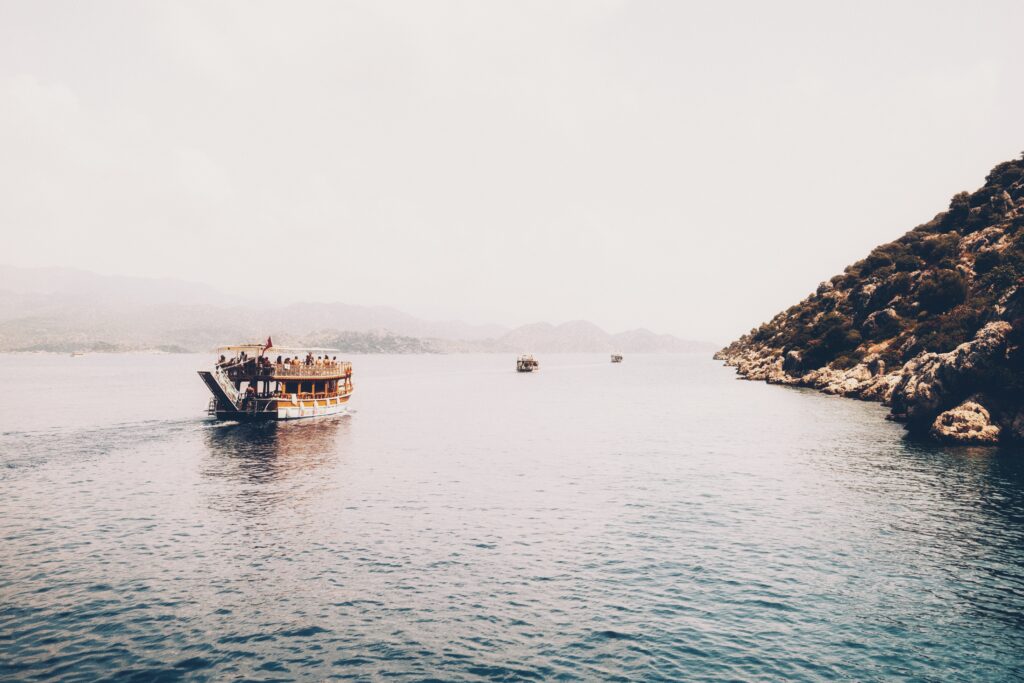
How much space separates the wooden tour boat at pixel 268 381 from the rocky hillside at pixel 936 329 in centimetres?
6074

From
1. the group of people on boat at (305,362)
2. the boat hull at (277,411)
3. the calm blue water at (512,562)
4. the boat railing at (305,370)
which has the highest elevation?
the group of people on boat at (305,362)

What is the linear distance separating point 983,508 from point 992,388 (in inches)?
934

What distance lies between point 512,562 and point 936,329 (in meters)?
74.3

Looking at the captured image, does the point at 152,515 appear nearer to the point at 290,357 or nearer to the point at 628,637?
the point at 628,637

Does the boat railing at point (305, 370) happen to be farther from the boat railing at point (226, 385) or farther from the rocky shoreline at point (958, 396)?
the rocky shoreline at point (958, 396)

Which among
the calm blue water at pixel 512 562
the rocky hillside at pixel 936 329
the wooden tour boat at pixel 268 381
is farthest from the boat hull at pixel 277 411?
the rocky hillside at pixel 936 329

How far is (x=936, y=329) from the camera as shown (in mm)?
75000

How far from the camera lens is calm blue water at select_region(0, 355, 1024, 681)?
17016mm

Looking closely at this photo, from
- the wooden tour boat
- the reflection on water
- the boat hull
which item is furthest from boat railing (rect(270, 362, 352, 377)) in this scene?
the reflection on water

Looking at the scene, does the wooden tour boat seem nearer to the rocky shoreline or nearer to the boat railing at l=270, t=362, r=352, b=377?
the boat railing at l=270, t=362, r=352, b=377

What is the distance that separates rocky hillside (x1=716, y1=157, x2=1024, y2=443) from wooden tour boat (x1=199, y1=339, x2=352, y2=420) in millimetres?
60737

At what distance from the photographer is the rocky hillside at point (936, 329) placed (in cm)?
4816

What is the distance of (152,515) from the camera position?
31031 mm

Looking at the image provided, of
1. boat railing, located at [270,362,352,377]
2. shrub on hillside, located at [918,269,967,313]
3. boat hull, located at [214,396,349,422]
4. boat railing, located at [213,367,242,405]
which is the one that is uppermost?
Answer: shrub on hillside, located at [918,269,967,313]
